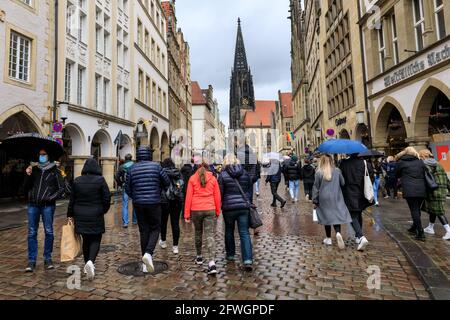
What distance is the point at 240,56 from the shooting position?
4574 inches

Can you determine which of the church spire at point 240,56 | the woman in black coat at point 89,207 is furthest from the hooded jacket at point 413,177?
the church spire at point 240,56

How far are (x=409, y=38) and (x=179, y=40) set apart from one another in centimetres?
3729

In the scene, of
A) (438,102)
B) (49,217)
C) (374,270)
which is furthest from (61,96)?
(438,102)

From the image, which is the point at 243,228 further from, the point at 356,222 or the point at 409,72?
the point at 409,72

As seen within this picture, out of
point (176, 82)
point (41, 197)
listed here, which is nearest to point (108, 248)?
point (41, 197)

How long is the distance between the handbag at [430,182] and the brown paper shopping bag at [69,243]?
674 centimetres

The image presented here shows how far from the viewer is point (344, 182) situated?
6363 mm

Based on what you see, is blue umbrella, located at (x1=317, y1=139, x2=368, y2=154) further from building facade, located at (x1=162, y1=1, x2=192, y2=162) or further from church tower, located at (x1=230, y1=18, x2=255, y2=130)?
church tower, located at (x1=230, y1=18, x2=255, y2=130)

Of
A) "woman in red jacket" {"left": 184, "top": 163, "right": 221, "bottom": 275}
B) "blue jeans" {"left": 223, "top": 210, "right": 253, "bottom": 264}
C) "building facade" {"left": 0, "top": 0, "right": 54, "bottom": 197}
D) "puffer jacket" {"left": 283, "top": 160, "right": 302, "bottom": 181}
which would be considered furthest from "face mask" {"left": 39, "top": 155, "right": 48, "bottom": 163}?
"building facade" {"left": 0, "top": 0, "right": 54, "bottom": 197}

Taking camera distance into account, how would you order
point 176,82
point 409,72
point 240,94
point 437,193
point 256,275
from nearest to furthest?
point 256,275, point 437,193, point 409,72, point 176,82, point 240,94

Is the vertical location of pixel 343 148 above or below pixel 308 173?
above

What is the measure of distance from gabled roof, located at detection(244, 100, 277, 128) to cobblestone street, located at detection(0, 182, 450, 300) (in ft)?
335

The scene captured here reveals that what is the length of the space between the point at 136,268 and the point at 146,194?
128 centimetres

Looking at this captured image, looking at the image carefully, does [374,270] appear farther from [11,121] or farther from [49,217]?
[11,121]
